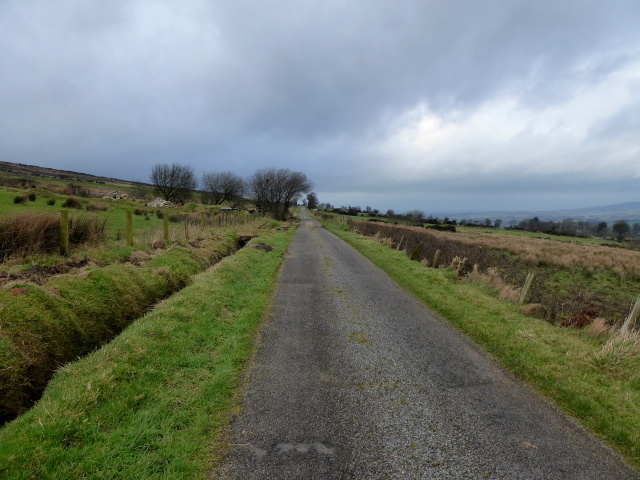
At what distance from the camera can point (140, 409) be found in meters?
3.80

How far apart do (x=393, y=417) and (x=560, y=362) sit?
12.6 feet

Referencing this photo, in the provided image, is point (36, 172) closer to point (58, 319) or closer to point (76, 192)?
point (76, 192)

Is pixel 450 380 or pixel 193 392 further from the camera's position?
pixel 450 380

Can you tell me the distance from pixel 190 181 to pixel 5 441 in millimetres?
77047

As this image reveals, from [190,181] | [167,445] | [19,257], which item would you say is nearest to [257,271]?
[19,257]

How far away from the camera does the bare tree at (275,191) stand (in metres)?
69.0

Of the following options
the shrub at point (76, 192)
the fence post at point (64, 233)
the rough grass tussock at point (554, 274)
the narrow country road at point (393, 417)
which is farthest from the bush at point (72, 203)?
the narrow country road at point (393, 417)

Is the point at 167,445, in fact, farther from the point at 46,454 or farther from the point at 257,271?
the point at 257,271

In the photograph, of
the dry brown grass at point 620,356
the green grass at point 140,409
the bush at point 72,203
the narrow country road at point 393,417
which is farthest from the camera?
the bush at point 72,203

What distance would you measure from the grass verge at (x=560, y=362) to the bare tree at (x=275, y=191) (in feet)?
199

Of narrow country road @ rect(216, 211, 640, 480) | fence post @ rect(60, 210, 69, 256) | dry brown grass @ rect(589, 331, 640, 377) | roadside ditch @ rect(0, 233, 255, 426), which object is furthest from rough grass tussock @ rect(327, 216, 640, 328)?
fence post @ rect(60, 210, 69, 256)

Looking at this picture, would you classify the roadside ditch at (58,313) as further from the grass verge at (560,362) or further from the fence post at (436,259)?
the fence post at (436,259)

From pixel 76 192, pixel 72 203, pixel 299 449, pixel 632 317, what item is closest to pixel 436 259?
pixel 632 317

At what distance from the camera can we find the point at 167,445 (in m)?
3.25
